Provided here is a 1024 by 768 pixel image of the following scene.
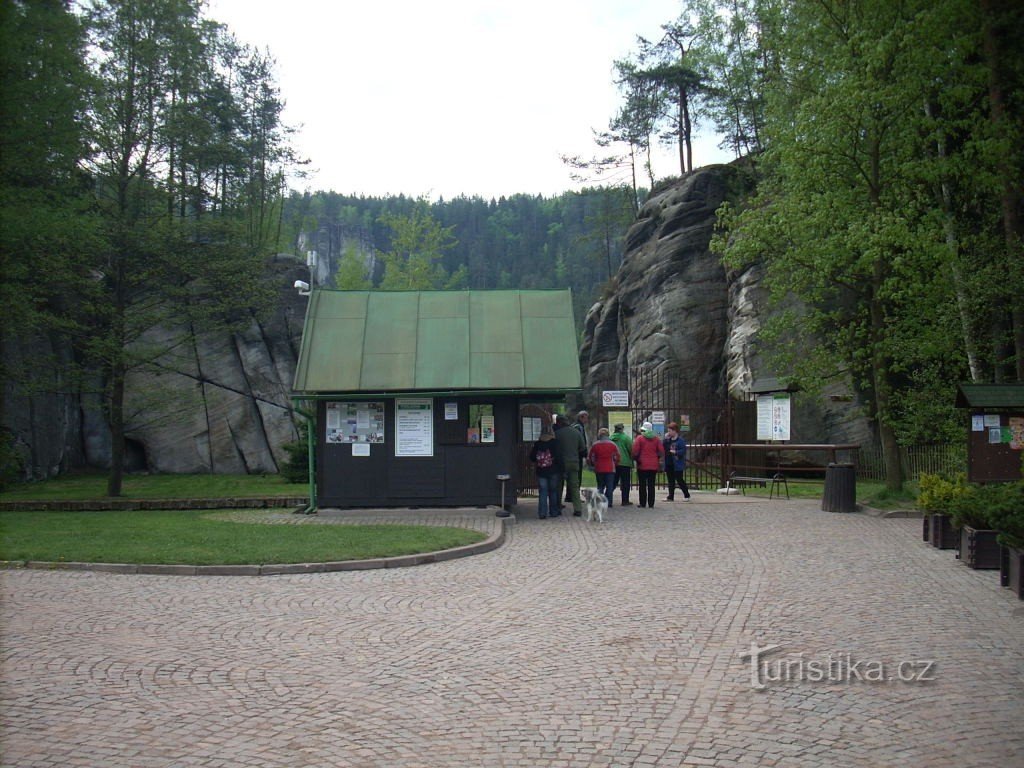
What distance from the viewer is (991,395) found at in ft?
49.8

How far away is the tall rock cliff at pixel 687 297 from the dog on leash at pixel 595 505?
16.7 metres

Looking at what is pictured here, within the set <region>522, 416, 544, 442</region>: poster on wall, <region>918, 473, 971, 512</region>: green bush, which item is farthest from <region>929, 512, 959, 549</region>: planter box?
<region>522, 416, 544, 442</region>: poster on wall

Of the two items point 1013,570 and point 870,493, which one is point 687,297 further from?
point 1013,570

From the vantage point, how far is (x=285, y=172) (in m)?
46.3

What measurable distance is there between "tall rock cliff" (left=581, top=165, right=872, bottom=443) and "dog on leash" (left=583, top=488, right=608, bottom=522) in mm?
16687

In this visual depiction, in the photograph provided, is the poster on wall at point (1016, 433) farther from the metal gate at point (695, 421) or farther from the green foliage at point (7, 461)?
the green foliage at point (7, 461)

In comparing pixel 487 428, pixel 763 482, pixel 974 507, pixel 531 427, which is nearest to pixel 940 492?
pixel 974 507

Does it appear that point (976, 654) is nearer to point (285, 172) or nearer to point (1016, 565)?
point (1016, 565)

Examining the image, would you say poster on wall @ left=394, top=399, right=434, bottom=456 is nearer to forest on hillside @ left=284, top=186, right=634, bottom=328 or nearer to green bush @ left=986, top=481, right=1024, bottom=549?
green bush @ left=986, top=481, right=1024, bottom=549

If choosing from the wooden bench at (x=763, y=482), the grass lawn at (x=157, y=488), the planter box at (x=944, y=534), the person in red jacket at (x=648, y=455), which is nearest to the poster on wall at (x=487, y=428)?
the person in red jacket at (x=648, y=455)

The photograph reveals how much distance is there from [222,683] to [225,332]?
3445cm

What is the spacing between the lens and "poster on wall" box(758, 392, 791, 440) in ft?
73.1

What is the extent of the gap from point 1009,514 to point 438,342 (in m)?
11.7

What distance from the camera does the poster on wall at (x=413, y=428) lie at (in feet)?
59.5
